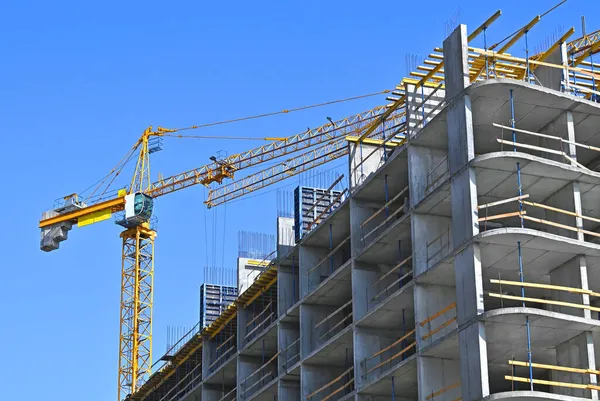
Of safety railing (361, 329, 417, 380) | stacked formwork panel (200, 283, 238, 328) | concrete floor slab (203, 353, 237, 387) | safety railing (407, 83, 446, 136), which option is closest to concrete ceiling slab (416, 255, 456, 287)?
safety railing (361, 329, 417, 380)

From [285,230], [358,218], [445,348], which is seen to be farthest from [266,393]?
[445,348]

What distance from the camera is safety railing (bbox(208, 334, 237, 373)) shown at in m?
70.2

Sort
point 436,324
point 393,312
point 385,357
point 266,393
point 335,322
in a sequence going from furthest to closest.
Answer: point 266,393, point 335,322, point 385,357, point 393,312, point 436,324

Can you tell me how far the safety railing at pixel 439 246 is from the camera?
50.0 meters

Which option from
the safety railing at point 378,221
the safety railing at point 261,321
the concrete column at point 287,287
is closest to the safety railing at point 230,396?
the safety railing at point 261,321

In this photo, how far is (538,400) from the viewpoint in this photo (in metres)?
42.8

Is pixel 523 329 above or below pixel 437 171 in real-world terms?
below

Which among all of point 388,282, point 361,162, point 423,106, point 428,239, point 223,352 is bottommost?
point 428,239

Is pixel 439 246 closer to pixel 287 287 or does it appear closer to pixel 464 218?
pixel 464 218

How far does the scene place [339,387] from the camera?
195ft

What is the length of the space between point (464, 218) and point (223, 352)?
28291 millimetres

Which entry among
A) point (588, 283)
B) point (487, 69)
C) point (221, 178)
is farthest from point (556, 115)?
point (221, 178)

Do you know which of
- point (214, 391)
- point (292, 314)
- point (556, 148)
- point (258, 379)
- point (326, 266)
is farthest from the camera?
point (214, 391)

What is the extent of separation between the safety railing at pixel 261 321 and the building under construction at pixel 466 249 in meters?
3.80
